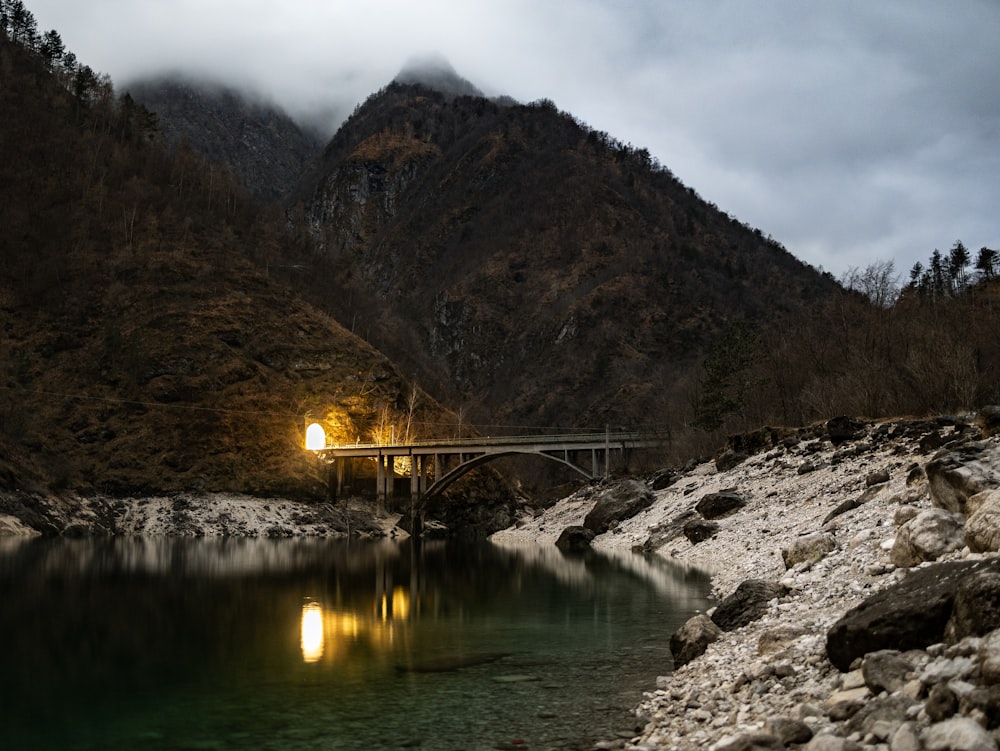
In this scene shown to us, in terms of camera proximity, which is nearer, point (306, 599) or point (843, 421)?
point (306, 599)

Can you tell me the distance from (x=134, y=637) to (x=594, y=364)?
144854mm

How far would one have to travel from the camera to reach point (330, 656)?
2072 cm

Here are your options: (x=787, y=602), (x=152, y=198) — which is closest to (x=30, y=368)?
(x=152, y=198)

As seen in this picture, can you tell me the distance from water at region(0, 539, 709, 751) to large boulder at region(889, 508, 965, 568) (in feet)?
17.7

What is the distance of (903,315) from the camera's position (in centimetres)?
6700

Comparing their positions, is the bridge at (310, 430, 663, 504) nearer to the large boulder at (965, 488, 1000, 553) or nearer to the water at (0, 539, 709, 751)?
the water at (0, 539, 709, 751)

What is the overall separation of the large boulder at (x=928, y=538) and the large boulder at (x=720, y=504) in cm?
2978

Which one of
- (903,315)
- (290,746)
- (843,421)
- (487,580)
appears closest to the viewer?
(290,746)

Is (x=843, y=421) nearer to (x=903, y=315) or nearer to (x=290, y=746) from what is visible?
(x=903, y=315)

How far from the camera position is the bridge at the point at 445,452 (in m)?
84.8

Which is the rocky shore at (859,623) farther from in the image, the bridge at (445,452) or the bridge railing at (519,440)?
the bridge at (445,452)

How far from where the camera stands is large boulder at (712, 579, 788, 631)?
1767cm

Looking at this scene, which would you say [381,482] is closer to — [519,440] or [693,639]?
[519,440]

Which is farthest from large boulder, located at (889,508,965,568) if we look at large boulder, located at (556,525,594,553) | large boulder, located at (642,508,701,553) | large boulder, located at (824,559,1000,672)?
large boulder, located at (556,525,594,553)
